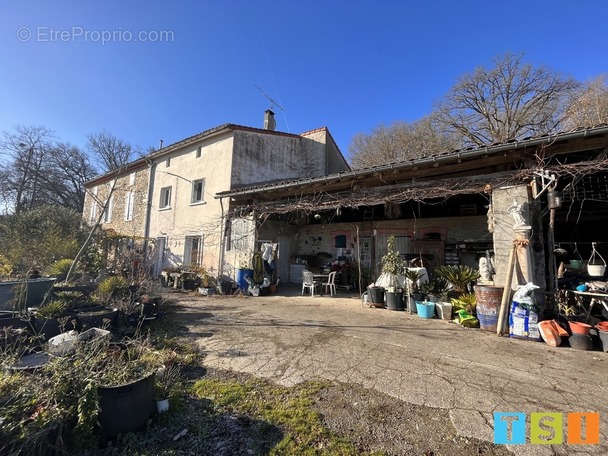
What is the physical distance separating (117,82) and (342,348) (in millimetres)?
7898

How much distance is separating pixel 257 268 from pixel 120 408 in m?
7.13

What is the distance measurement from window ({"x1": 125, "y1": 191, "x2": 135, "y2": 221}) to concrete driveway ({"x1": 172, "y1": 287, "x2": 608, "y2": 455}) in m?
12.7

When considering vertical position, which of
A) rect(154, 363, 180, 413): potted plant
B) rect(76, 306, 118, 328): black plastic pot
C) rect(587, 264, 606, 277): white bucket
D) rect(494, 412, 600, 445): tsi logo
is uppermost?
rect(587, 264, 606, 277): white bucket

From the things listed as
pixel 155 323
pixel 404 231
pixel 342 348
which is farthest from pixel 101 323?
pixel 404 231

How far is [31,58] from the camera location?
5820mm

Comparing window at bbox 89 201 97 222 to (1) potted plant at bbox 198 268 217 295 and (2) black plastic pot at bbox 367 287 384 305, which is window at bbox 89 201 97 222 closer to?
(1) potted plant at bbox 198 268 217 295

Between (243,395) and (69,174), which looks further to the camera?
(69,174)

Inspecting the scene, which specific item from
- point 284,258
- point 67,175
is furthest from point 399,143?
point 67,175

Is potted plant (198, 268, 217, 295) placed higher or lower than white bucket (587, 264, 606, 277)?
lower

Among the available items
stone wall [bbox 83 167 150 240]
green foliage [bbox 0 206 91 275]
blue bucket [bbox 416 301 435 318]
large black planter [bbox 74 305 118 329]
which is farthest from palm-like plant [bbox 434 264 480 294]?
stone wall [bbox 83 167 150 240]

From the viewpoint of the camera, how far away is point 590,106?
12.5m

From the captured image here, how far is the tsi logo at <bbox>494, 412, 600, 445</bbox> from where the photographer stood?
2062mm

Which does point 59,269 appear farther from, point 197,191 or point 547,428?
point 547,428

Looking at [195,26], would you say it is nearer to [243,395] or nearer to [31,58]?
[31,58]
